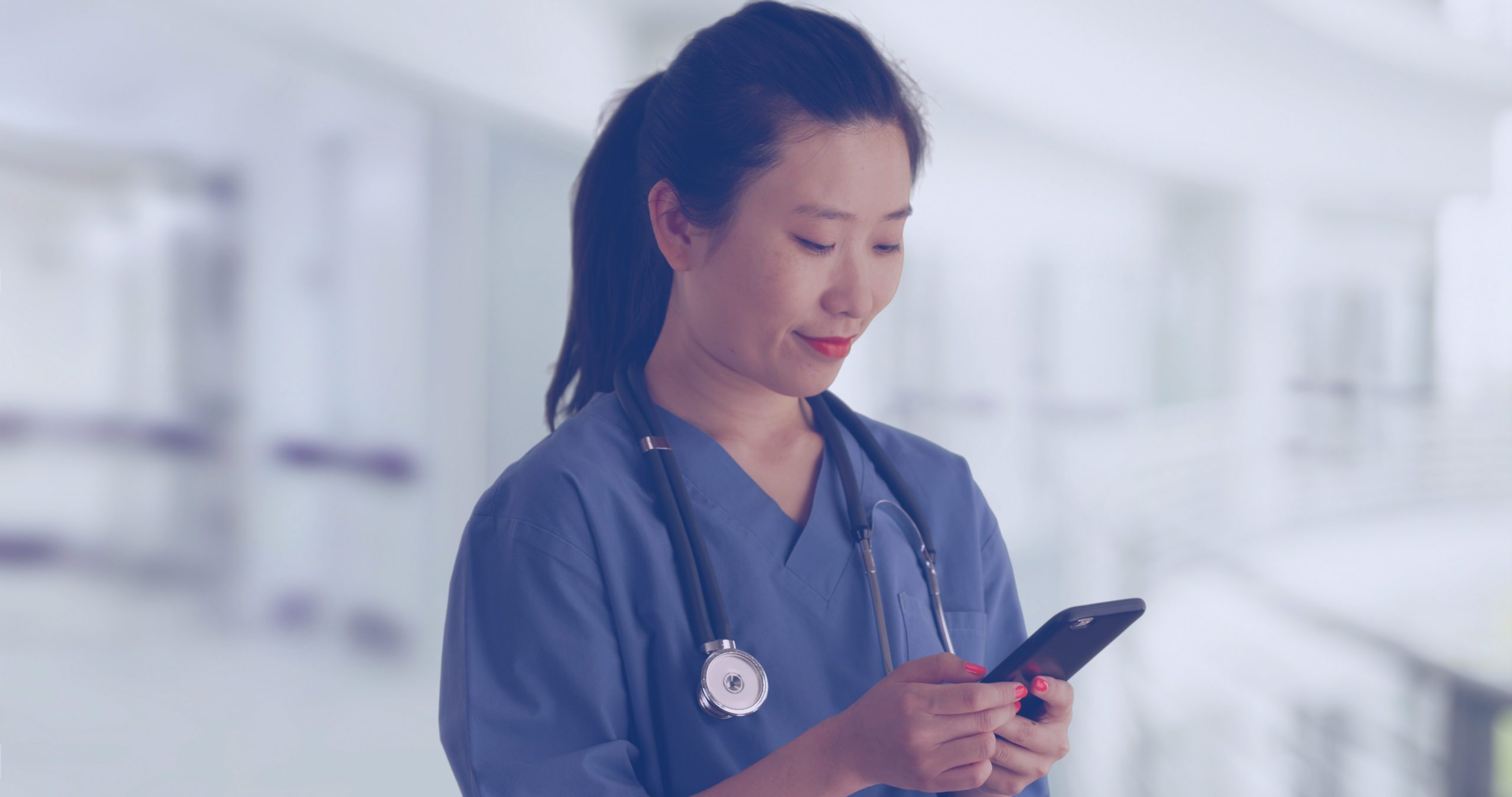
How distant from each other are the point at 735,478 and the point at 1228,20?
8.57ft

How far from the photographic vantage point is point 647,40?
2.41 m

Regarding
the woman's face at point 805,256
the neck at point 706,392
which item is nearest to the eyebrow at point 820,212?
the woman's face at point 805,256

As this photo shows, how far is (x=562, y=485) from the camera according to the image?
28.9 inches

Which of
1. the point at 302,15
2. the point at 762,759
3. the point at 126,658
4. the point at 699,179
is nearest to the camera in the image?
the point at 762,759

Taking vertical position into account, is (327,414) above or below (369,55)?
below

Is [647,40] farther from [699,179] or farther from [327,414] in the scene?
[699,179]

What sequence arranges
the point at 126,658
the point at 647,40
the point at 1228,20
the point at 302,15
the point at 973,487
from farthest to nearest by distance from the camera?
1. the point at 1228,20
2. the point at 647,40
3. the point at 302,15
4. the point at 126,658
5. the point at 973,487

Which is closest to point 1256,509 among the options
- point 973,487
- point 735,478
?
point 973,487

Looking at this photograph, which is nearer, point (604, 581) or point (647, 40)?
point (604, 581)

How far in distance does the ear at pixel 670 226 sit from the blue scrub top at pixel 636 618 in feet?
0.46

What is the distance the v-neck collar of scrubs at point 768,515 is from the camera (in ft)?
2.69

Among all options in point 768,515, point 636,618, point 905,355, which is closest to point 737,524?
point 768,515

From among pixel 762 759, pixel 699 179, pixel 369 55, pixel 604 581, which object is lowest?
pixel 762 759

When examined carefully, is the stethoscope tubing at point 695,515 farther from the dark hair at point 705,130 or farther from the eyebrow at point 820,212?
the eyebrow at point 820,212
